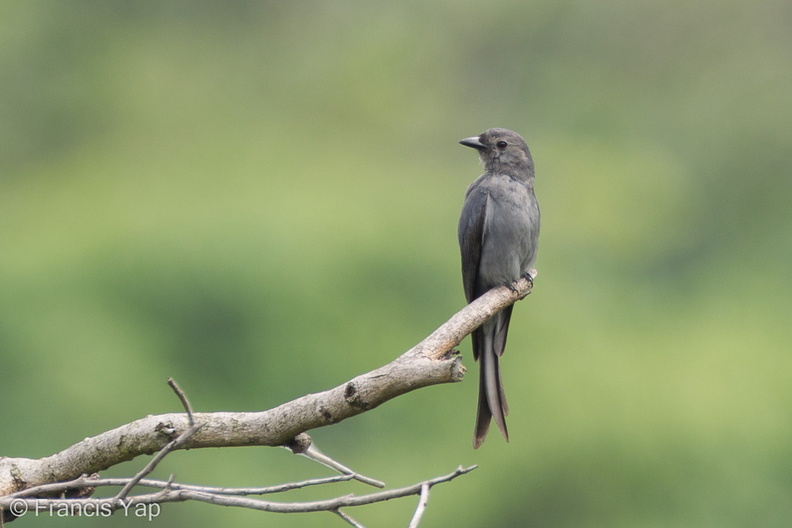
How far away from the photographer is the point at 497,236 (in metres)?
6.26

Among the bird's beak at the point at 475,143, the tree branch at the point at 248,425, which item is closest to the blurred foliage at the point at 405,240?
the bird's beak at the point at 475,143

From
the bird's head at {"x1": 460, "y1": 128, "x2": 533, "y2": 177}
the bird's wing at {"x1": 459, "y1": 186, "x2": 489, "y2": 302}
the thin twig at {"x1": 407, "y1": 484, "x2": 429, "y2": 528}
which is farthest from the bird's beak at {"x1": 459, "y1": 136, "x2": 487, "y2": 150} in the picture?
the thin twig at {"x1": 407, "y1": 484, "x2": 429, "y2": 528}

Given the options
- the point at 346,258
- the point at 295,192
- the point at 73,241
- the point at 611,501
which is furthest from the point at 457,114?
the point at 611,501

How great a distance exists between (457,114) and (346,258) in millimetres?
7226

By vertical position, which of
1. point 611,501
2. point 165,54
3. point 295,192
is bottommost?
point 611,501

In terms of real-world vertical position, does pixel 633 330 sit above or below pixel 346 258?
below

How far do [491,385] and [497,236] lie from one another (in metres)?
0.90

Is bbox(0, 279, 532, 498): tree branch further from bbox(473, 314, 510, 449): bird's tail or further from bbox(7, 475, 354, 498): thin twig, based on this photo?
bbox(473, 314, 510, 449): bird's tail

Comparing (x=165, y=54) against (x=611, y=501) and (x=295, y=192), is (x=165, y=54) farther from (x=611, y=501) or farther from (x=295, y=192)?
(x=611, y=501)

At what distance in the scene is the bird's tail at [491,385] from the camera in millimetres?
5684

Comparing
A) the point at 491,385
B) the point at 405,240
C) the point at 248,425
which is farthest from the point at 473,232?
the point at 405,240

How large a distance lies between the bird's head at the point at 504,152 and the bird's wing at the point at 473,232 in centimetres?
29

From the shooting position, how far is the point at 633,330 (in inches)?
601

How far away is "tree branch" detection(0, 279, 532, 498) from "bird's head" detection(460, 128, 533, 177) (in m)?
2.92
